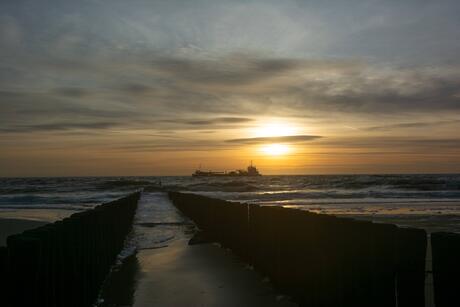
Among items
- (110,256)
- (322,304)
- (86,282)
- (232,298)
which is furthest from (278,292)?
(110,256)

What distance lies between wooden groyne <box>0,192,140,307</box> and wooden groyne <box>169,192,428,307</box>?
2.53 metres

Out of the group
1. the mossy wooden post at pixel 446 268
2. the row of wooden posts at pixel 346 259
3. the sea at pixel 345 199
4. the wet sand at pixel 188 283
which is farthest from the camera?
the sea at pixel 345 199

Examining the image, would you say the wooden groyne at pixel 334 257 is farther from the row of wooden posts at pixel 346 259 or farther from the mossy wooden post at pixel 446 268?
the mossy wooden post at pixel 446 268

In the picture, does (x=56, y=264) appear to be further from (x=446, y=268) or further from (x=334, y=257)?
(x=446, y=268)

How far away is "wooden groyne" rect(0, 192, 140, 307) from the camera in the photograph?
3.89 m

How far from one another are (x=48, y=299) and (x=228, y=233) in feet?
23.5

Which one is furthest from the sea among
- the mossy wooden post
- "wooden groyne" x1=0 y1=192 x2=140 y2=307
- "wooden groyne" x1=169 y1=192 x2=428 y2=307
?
the mossy wooden post

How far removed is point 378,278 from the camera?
4.25m

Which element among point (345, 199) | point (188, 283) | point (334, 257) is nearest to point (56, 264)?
point (334, 257)

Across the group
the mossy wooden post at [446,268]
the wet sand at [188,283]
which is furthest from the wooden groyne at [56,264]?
the mossy wooden post at [446,268]

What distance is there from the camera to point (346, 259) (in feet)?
16.0

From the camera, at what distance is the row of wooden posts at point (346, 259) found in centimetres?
365

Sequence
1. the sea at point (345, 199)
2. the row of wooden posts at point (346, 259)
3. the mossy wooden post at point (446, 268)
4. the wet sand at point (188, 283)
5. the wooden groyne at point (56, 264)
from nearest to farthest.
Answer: the mossy wooden post at point (446, 268) < the row of wooden posts at point (346, 259) < the wooden groyne at point (56, 264) < the wet sand at point (188, 283) < the sea at point (345, 199)

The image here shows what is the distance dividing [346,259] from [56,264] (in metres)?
2.69
